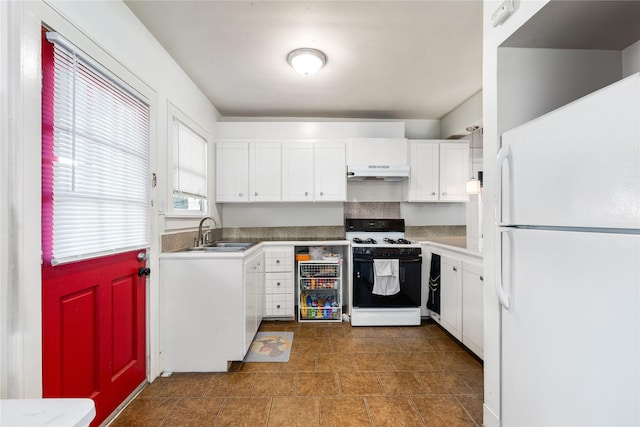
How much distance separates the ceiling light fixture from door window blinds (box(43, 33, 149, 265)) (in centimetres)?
119

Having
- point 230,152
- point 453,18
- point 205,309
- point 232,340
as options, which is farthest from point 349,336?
point 453,18

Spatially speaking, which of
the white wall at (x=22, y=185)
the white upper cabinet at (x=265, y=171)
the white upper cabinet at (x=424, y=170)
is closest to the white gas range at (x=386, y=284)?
the white upper cabinet at (x=424, y=170)

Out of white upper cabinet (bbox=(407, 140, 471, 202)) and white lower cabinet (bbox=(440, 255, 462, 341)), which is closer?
white lower cabinet (bbox=(440, 255, 462, 341))

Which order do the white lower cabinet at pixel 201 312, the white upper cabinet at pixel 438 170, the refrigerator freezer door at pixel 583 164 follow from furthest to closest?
1. the white upper cabinet at pixel 438 170
2. the white lower cabinet at pixel 201 312
3. the refrigerator freezer door at pixel 583 164

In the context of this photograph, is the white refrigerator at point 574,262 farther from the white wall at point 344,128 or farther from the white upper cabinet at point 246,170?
the white upper cabinet at point 246,170

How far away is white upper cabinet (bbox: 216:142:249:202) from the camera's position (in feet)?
11.9

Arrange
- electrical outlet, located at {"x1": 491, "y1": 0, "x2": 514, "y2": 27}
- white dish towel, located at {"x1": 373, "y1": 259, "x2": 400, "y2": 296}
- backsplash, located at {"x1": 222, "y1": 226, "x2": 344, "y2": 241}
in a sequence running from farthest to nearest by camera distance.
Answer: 1. backsplash, located at {"x1": 222, "y1": 226, "x2": 344, "y2": 241}
2. white dish towel, located at {"x1": 373, "y1": 259, "x2": 400, "y2": 296}
3. electrical outlet, located at {"x1": 491, "y1": 0, "x2": 514, "y2": 27}

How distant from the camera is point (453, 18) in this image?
6.59 ft

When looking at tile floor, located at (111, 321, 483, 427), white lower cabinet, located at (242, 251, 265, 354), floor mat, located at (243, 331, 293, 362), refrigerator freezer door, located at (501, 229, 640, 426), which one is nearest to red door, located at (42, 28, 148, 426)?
tile floor, located at (111, 321, 483, 427)

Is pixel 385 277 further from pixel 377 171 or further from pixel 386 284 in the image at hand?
pixel 377 171

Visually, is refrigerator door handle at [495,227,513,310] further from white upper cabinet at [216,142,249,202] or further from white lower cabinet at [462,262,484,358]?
white upper cabinet at [216,142,249,202]

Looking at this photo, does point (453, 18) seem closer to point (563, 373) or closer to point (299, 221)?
point (563, 373)

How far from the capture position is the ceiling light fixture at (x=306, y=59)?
92.9 inches

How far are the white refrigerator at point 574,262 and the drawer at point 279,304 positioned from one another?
2291mm
